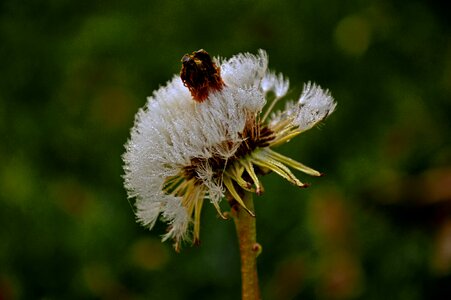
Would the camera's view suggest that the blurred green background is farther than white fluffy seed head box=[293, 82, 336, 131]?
Yes

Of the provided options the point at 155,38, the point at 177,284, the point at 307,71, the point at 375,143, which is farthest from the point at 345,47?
the point at 177,284

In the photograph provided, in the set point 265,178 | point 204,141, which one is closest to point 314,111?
point 204,141

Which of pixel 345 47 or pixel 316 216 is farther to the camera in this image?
pixel 345 47

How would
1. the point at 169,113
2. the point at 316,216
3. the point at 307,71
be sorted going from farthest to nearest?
1. the point at 307,71
2. the point at 316,216
3. the point at 169,113

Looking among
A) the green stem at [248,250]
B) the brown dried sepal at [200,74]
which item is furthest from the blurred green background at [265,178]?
the brown dried sepal at [200,74]

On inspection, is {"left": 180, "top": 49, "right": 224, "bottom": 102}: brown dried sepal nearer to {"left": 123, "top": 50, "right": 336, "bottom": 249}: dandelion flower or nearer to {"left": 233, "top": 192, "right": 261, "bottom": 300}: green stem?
{"left": 123, "top": 50, "right": 336, "bottom": 249}: dandelion flower

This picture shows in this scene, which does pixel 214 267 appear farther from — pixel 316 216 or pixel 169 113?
pixel 169 113

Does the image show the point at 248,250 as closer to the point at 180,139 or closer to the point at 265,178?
the point at 180,139

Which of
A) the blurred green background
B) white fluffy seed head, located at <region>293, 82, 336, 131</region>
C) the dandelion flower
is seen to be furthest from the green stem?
the blurred green background
